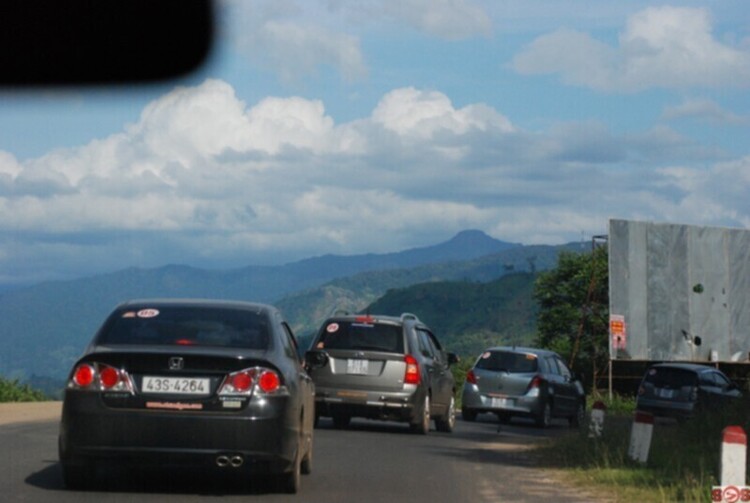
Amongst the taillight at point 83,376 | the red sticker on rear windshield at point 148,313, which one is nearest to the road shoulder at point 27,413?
the red sticker on rear windshield at point 148,313

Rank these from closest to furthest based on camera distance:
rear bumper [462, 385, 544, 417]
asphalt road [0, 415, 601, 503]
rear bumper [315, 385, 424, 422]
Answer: asphalt road [0, 415, 601, 503] < rear bumper [315, 385, 424, 422] < rear bumper [462, 385, 544, 417]

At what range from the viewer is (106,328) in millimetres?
Result: 12367

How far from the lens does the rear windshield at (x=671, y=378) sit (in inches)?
1313

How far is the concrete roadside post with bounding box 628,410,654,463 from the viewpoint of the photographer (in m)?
16.1

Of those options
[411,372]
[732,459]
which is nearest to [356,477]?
[732,459]

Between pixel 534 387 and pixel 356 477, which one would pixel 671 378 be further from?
pixel 356 477

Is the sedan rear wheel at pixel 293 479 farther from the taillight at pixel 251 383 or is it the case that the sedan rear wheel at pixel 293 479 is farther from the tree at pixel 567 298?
the tree at pixel 567 298

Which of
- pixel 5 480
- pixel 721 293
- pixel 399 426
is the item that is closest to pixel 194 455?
pixel 5 480

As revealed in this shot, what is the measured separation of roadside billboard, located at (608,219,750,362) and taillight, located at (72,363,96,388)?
35.6 metres

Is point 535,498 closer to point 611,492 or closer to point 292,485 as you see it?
point 611,492

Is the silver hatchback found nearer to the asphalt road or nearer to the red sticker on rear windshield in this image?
the asphalt road

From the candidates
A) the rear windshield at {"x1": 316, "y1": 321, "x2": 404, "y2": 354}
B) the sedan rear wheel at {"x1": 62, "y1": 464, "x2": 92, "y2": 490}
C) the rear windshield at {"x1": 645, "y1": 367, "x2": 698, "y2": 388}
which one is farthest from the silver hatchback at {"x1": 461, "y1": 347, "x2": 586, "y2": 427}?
the sedan rear wheel at {"x1": 62, "y1": 464, "x2": 92, "y2": 490}

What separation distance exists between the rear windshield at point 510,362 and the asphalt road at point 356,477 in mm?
8394

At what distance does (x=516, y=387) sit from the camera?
29344 mm
